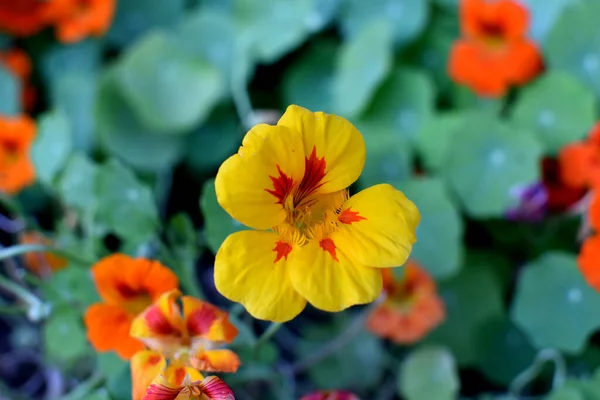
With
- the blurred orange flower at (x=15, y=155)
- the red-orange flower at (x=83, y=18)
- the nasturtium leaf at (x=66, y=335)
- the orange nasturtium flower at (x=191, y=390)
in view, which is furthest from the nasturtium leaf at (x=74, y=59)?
the orange nasturtium flower at (x=191, y=390)

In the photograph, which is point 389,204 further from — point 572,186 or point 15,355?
point 15,355

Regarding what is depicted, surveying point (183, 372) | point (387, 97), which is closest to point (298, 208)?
point (183, 372)

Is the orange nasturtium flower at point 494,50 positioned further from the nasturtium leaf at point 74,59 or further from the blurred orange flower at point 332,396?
the nasturtium leaf at point 74,59

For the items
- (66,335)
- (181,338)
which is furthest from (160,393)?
(66,335)

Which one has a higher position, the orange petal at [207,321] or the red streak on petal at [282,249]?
the red streak on petal at [282,249]

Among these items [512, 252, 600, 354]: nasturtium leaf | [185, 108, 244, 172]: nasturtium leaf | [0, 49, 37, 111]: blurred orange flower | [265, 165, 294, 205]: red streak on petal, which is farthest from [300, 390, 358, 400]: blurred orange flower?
[0, 49, 37, 111]: blurred orange flower

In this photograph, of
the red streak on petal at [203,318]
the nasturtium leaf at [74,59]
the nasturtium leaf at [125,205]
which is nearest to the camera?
the red streak on petal at [203,318]

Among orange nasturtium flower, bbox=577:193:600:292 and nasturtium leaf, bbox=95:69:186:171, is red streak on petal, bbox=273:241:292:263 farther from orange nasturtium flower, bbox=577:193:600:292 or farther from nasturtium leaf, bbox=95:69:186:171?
nasturtium leaf, bbox=95:69:186:171
